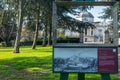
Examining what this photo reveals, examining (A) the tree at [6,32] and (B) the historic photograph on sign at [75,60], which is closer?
(B) the historic photograph on sign at [75,60]

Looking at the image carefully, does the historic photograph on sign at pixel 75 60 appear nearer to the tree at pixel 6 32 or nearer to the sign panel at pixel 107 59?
the sign panel at pixel 107 59

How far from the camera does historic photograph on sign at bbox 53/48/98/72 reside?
817 centimetres

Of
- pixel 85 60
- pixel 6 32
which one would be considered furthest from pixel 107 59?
pixel 6 32

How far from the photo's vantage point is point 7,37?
190 feet

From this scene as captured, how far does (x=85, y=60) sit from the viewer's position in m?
8.19

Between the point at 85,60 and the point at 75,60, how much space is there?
10.1 inches

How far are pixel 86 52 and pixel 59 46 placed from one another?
0.71 meters

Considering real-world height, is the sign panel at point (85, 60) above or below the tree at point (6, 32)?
below

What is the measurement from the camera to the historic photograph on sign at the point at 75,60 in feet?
26.8

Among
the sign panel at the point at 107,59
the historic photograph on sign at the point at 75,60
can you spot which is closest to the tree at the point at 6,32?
the historic photograph on sign at the point at 75,60

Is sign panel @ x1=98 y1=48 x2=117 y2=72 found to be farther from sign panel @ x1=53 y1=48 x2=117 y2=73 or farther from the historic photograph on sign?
the historic photograph on sign

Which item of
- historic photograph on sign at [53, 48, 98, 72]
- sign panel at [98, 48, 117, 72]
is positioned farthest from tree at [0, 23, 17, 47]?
sign panel at [98, 48, 117, 72]

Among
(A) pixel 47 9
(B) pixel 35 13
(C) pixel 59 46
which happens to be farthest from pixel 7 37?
(C) pixel 59 46

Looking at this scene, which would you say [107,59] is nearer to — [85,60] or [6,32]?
[85,60]
